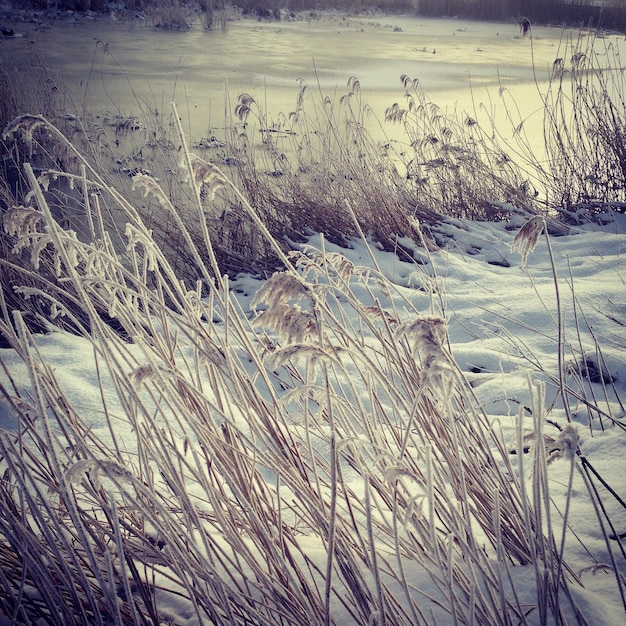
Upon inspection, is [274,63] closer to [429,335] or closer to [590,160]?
[590,160]

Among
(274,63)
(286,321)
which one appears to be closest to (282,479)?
(286,321)

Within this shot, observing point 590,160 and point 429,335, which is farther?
point 590,160

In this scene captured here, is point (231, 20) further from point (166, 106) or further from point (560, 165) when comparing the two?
point (560, 165)

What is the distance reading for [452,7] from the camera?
77.3 ft

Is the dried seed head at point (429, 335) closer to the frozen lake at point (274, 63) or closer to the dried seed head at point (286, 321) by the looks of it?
the dried seed head at point (286, 321)

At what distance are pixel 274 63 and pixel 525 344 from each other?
35.3ft

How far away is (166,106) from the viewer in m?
7.02

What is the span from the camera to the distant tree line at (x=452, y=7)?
48.3 ft

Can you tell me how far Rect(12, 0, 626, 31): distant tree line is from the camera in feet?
48.3

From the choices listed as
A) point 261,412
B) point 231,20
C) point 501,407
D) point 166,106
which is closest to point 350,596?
point 261,412

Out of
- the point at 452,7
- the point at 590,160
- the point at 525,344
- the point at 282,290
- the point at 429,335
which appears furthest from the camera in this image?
the point at 452,7

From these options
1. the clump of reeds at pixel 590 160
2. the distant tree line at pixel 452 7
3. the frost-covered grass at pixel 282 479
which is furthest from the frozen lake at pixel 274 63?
the frost-covered grass at pixel 282 479

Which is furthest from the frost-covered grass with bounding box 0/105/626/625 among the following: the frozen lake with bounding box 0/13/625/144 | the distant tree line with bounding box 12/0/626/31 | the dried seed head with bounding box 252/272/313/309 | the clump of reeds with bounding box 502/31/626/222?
the distant tree line with bounding box 12/0/626/31

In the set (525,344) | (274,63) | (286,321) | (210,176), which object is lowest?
(525,344)
